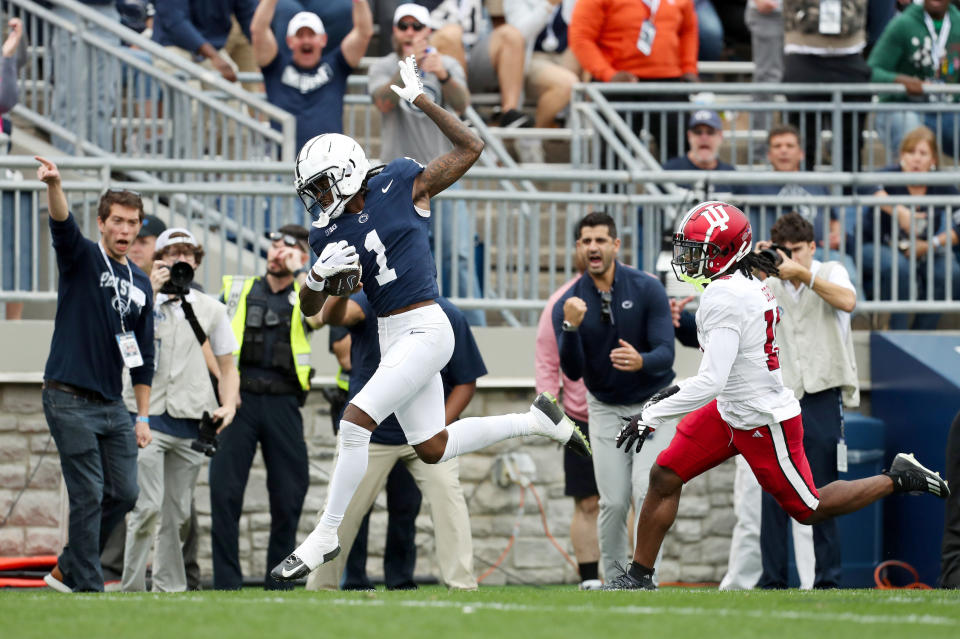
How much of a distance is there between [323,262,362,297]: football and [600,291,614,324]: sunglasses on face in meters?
2.63

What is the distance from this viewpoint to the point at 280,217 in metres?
10.9

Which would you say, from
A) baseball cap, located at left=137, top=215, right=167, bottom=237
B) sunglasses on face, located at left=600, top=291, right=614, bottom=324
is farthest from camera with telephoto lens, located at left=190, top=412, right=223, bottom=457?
sunglasses on face, located at left=600, top=291, right=614, bottom=324

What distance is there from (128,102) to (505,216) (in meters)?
3.19

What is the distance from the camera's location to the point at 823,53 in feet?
43.7

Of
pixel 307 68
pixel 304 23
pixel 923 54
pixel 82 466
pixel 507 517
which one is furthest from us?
pixel 923 54

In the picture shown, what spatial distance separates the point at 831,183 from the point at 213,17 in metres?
6.23

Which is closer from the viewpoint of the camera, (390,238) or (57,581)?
(390,238)

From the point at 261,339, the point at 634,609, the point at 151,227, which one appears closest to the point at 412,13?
the point at 151,227

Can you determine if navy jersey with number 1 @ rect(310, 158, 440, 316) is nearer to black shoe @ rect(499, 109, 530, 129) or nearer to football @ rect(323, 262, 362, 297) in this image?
football @ rect(323, 262, 362, 297)

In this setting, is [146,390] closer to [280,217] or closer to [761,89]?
[280,217]

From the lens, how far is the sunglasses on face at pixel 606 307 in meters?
9.48

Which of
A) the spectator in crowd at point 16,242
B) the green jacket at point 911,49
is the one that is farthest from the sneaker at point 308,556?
the green jacket at point 911,49

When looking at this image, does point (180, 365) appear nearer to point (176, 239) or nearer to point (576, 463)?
point (176, 239)

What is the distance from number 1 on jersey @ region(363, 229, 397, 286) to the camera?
291 inches
